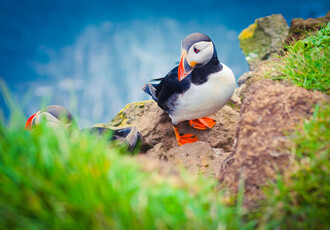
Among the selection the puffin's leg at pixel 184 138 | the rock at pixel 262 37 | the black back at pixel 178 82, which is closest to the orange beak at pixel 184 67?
the black back at pixel 178 82

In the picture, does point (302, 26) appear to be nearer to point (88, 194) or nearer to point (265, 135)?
point (265, 135)

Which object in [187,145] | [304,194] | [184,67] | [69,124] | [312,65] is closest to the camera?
[304,194]

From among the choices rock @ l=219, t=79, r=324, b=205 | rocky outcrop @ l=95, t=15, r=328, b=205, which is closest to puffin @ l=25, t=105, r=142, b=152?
rocky outcrop @ l=95, t=15, r=328, b=205

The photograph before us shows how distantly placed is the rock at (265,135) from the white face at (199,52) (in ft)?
3.49

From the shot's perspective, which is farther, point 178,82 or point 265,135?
point 178,82

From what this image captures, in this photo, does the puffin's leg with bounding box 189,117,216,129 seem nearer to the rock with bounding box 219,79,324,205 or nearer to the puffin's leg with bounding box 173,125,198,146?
the puffin's leg with bounding box 173,125,198,146

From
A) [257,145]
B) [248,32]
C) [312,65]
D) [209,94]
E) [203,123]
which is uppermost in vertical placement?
[248,32]

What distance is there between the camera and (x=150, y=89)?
390 cm

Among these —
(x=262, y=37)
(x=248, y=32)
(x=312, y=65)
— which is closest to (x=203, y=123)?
(x=312, y=65)

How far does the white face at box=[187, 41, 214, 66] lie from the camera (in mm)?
2830

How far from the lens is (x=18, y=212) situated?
966 millimetres

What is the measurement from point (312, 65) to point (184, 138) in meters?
2.04

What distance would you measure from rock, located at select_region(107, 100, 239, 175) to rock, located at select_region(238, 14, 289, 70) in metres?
4.09

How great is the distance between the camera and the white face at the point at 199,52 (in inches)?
111
